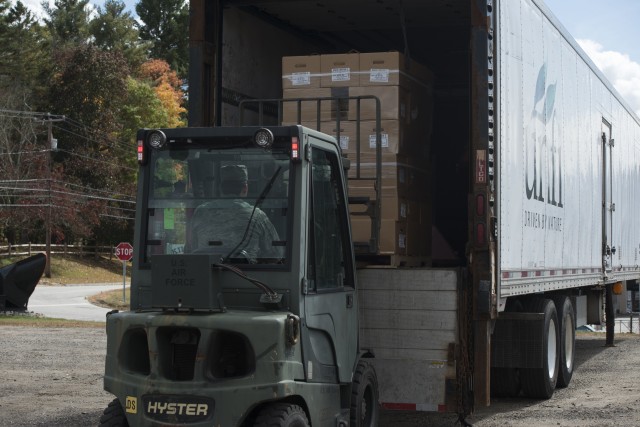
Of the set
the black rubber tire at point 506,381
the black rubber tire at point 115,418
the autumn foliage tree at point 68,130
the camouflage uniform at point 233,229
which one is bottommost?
the black rubber tire at point 506,381

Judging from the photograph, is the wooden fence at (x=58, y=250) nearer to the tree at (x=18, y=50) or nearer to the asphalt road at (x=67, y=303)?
the asphalt road at (x=67, y=303)

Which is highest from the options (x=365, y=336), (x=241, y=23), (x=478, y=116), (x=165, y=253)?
(x=241, y=23)

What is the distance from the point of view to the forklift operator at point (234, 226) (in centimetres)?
730

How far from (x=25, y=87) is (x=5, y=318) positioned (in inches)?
1674

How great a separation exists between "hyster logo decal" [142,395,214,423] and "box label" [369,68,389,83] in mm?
3793

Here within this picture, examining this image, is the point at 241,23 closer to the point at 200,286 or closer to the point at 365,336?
→ the point at 365,336

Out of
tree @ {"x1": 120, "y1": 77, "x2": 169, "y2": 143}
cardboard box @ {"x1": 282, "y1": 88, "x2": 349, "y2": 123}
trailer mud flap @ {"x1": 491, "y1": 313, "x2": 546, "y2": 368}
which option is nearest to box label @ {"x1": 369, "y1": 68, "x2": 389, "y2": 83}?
cardboard box @ {"x1": 282, "y1": 88, "x2": 349, "y2": 123}

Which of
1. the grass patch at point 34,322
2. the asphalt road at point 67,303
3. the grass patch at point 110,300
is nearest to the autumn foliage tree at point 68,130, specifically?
the asphalt road at point 67,303

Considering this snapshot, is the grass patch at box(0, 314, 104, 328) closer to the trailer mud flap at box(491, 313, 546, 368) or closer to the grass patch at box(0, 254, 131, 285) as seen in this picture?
the trailer mud flap at box(491, 313, 546, 368)

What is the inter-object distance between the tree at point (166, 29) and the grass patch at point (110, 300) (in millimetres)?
40473

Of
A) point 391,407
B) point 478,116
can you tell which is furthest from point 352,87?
point 391,407

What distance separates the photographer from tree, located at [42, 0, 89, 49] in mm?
82562

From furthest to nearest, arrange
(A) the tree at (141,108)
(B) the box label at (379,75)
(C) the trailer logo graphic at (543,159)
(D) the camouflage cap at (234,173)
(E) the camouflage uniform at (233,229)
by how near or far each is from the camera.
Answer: (A) the tree at (141,108) < (C) the trailer logo graphic at (543,159) < (B) the box label at (379,75) < (D) the camouflage cap at (234,173) < (E) the camouflage uniform at (233,229)

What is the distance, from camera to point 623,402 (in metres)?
12.4
